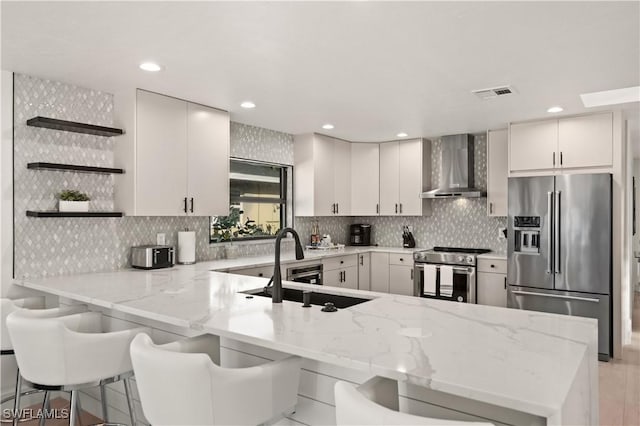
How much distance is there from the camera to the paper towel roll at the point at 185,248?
4.03 metres

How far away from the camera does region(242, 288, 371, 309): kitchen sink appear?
2533 millimetres

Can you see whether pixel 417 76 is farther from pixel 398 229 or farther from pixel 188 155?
pixel 398 229

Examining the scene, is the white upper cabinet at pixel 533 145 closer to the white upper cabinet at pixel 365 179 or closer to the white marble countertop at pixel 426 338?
the white upper cabinet at pixel 365 179

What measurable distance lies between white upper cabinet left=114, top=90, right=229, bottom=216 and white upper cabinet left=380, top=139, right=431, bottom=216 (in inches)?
98.8

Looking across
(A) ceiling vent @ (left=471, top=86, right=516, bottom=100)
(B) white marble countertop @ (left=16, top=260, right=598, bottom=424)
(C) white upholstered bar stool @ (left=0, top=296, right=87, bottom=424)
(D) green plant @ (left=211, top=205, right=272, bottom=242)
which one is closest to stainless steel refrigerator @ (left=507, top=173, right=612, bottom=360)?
(A) ceiling vent @ (left=471, top=86, right=516, bottom=100)

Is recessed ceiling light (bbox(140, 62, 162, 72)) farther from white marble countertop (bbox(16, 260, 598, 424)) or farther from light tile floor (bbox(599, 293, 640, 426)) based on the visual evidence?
light tile floor (bbox(599, 293, 640, 426))

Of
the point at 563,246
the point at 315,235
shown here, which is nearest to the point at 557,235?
the point at 563,246

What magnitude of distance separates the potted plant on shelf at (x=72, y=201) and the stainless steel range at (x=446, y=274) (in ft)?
12.1

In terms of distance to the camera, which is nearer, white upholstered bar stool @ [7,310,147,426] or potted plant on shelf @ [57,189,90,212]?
white upholstered bar stool @ [7,310,147,426]

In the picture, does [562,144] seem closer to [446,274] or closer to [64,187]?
[446,274]

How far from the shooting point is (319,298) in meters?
2.62

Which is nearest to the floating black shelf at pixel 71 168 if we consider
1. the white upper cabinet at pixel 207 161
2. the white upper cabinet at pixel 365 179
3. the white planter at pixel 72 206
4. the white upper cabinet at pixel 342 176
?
the white planter at pixel 72 206

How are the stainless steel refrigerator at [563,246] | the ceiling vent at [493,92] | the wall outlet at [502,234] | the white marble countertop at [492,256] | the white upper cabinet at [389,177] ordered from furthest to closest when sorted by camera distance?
Result: the white upper cabinet at [389,177]
the wall outlet at [502,234]
the white marble countertop at [492,256]
the stainless steel refrigerator at [563,246]
the ceiling vent at [493,92]

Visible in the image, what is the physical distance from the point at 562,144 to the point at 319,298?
3.20 meters
